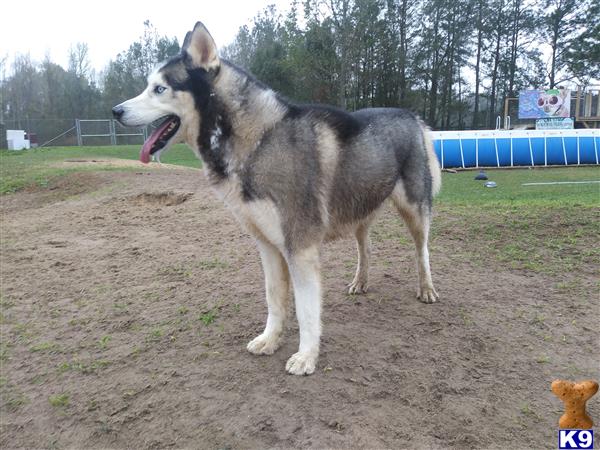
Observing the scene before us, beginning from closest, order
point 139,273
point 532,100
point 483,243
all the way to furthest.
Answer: point 139,273, point 483,243, point 532,100

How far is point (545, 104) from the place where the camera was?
2920 centimetres

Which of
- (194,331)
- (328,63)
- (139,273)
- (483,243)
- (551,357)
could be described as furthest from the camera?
(328,63)

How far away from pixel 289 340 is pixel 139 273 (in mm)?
2613

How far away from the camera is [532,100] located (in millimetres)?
29594

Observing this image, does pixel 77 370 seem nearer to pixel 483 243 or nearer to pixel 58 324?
pixel 58 324

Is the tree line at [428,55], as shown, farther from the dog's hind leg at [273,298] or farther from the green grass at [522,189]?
the dog's hind leg at [273,298]

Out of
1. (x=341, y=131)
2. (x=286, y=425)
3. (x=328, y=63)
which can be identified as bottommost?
(x=286, y=425)

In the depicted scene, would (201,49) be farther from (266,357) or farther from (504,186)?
(504,186)

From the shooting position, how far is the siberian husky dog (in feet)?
10.2

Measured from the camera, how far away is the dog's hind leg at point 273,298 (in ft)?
11.5

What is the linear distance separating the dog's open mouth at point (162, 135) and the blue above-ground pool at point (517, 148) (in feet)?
54.0

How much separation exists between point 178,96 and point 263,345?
1.97 m

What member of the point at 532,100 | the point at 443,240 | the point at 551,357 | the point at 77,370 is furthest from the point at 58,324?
the point at 532,100

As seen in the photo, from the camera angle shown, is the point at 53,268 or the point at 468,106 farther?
the point at 468,106
